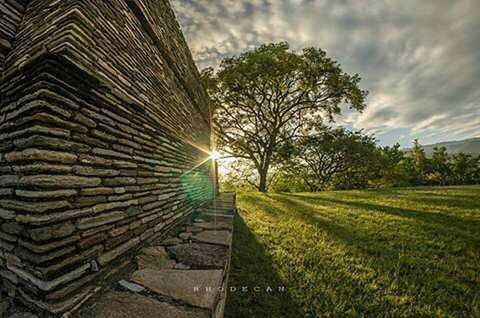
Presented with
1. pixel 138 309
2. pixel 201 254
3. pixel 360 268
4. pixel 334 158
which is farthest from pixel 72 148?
pixel 334 158

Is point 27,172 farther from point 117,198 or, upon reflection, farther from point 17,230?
point 117,198

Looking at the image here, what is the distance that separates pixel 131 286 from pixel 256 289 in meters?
1.31

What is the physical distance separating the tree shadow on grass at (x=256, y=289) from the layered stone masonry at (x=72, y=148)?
3.73ft

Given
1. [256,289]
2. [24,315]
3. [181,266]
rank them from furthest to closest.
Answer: [256,289] < [181,266] < [24,315]

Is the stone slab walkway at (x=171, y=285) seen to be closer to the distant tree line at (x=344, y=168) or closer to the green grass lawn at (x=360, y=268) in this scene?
the green grass lawn at (x=360, y=268)

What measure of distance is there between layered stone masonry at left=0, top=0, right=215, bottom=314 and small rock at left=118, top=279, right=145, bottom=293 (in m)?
0.18

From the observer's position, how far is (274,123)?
1556 centimetres

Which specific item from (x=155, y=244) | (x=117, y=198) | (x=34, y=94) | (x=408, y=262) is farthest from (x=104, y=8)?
(x=408, y=262)

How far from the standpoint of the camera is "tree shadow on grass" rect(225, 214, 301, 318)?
1840mm

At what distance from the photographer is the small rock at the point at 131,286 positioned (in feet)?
4.74

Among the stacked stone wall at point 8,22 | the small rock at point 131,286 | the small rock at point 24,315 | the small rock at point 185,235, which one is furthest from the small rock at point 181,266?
the stacked stone wall at point 8,22

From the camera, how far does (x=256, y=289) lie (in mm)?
2176

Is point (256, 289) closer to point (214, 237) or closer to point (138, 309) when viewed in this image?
point (214, 237)

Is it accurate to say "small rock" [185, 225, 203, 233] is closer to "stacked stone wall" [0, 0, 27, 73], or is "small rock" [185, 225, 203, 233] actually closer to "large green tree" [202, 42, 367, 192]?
"stacked stone wall" [0, 0, 27, 73]
